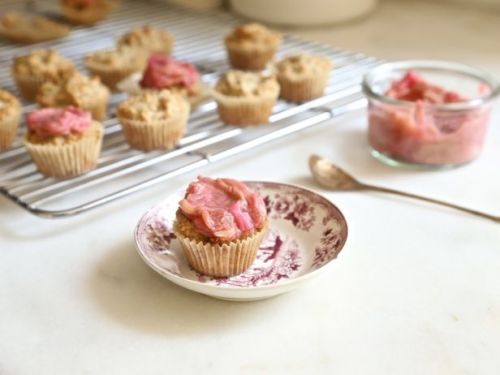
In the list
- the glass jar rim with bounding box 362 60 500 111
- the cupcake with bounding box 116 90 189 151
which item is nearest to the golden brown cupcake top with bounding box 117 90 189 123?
the cupcake with bounding box 116 90 189 151

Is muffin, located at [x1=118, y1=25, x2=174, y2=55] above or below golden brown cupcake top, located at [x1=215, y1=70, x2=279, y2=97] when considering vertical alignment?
below

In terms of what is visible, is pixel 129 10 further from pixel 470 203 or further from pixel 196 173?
pixel 470 203

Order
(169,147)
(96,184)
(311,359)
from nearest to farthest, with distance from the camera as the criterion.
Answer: (311,359), (96,184), (169,147)

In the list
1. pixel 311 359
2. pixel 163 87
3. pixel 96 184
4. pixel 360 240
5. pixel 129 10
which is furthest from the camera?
pixel 129 10

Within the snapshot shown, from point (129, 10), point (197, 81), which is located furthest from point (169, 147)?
point (129, 10)

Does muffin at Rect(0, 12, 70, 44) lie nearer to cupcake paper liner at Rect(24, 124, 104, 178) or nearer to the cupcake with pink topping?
the cupcake with pink topping

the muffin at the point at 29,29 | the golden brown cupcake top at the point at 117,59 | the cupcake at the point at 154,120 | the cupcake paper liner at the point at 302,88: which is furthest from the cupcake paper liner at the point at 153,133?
the muffin at the point at 29,29
